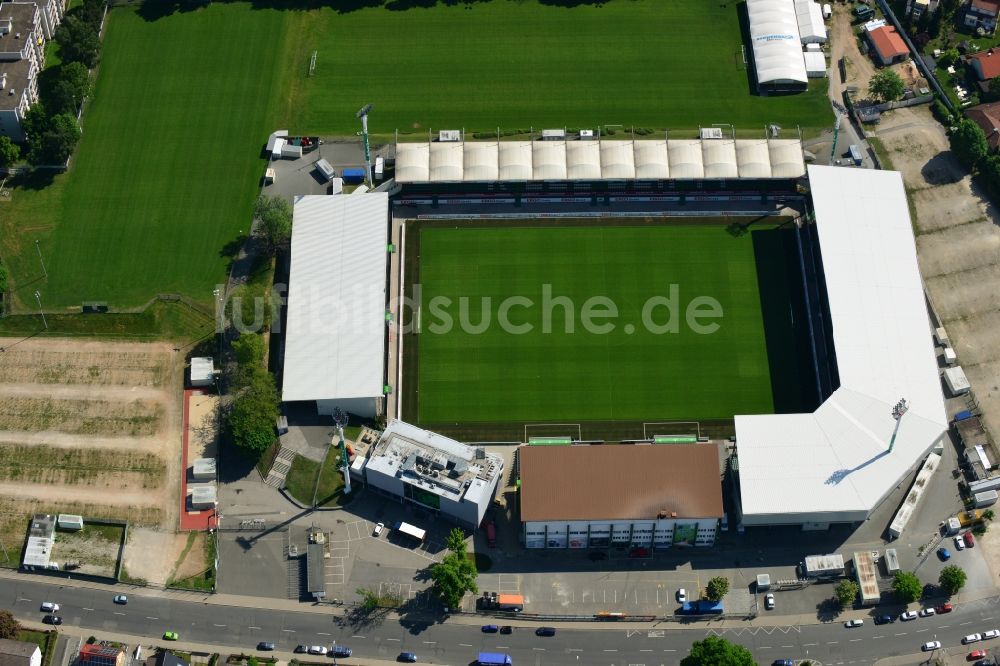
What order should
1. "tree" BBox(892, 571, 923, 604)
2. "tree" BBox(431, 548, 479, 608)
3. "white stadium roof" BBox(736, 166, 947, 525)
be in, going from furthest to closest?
"white stadium roof" BBox(736, 166, 947, 525)
"tree" BBox(892, 571, 923, 604)
"tree" BBox(431, 548, 479, 608)

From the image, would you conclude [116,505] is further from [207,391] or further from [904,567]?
[904,567]

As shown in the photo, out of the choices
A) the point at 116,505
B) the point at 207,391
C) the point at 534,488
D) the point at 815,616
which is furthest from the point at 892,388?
the point at 116,505

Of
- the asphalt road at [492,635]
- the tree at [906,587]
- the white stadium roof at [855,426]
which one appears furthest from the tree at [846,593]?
the white stadium roof at [855,426]

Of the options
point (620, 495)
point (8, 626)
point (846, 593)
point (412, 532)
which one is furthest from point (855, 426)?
point (8, 626)

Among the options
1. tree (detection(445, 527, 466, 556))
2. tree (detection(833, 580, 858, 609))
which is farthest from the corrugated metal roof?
tree (detection(833, 580, 858, 609))

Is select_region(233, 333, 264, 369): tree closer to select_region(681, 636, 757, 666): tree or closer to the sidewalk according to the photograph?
the sidewalk

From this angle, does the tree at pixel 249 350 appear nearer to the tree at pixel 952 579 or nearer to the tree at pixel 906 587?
the tree at pixel 906 587
